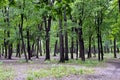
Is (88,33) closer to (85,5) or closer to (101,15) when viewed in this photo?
(101,15)

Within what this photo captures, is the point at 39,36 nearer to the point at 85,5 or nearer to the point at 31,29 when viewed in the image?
the point at 31,29

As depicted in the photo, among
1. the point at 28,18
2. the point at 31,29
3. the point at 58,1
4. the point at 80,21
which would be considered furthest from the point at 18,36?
the point at 58,1

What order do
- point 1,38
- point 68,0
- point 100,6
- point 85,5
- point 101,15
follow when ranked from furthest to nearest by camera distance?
point 1,38
point 101,15
point 100,6
point 85,5
point 68,0

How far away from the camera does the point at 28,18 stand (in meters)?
30.8

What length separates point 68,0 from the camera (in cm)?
376

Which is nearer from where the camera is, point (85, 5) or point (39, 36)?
point (85, 5)

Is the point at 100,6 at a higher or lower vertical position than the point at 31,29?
higher

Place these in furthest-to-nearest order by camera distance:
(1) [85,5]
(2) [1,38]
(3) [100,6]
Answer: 1. (2) [1,38]
2. (3) [100,6]
3. (1) [85,5]

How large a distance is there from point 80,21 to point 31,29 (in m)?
6.31

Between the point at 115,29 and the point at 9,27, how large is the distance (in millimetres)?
13762

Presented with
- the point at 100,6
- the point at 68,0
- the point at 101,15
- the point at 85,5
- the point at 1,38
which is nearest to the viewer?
the point at 68,0

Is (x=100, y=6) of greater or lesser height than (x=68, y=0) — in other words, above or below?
above

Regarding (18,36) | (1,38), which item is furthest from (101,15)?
(1,38)

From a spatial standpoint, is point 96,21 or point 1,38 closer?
point 96,21
